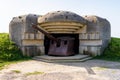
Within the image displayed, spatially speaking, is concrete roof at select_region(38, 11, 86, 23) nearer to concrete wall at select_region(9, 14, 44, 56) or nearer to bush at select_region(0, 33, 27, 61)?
concrete wall at select_region(9, 14, 44, 56)

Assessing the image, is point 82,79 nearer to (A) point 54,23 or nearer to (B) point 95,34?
(A) point 54,23

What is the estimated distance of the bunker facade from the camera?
36.6 ft

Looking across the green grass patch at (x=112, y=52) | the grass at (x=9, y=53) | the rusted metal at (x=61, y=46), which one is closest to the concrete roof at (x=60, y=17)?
the rusted metal at (x=61, y=46)

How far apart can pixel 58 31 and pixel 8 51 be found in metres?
3.13

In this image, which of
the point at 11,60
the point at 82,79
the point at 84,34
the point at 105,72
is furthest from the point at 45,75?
the point at 84,34

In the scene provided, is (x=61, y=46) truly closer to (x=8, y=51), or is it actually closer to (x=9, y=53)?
(x=9, y=53)

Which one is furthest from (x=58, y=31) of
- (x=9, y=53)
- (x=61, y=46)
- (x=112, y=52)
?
(x=112, y=52)

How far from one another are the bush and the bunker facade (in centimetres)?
32

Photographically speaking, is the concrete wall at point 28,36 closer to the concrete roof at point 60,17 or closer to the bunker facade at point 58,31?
the bunker facade at point 58,31

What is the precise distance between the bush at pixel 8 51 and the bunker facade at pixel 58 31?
32 centimetres

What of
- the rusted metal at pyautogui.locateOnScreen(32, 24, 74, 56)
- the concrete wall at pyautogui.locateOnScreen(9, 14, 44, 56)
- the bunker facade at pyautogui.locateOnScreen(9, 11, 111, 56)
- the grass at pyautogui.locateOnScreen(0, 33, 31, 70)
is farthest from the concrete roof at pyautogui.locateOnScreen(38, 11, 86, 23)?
the grass at pyautogui.locateOnScreen(0, 33, 31, 70)

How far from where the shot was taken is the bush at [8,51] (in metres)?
10.9

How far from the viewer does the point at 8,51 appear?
1162 cm

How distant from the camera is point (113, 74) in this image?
23.5ft
